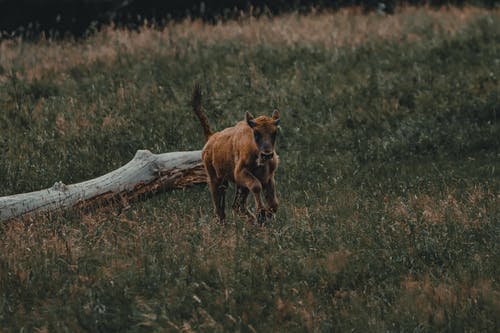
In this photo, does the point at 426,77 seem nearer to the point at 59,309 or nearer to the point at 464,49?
the point at 464,49

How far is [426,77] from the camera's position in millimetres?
15961

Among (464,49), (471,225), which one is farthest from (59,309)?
(464,49)

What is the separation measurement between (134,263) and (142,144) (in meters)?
6.68

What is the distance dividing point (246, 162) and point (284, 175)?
12.8ft

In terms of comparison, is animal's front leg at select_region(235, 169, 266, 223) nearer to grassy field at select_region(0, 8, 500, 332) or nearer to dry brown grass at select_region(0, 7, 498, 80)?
grassy field at select_region(0, 8, 500, 332)

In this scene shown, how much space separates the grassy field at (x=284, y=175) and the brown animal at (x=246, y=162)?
1.31ft

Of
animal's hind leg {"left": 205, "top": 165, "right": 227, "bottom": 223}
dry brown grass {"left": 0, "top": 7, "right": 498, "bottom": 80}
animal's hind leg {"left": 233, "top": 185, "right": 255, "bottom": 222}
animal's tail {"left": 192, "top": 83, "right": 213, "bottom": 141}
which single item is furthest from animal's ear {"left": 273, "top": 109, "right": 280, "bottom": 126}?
dry brown grass {"left": 0, "top": 7, "right": 498, "bottom": 80}

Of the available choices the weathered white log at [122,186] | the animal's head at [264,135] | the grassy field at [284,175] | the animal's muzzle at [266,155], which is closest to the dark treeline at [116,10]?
the grassy field at [284,175]

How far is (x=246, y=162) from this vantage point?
9109 mm

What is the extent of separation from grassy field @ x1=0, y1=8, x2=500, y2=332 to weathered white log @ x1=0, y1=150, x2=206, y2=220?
0.22 metres

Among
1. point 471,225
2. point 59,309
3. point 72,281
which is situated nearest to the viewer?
point 59,309

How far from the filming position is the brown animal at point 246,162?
8.69m

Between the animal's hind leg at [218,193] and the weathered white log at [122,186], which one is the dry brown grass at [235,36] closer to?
the weathered white log at [122,186]

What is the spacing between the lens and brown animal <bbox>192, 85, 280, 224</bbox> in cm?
869
